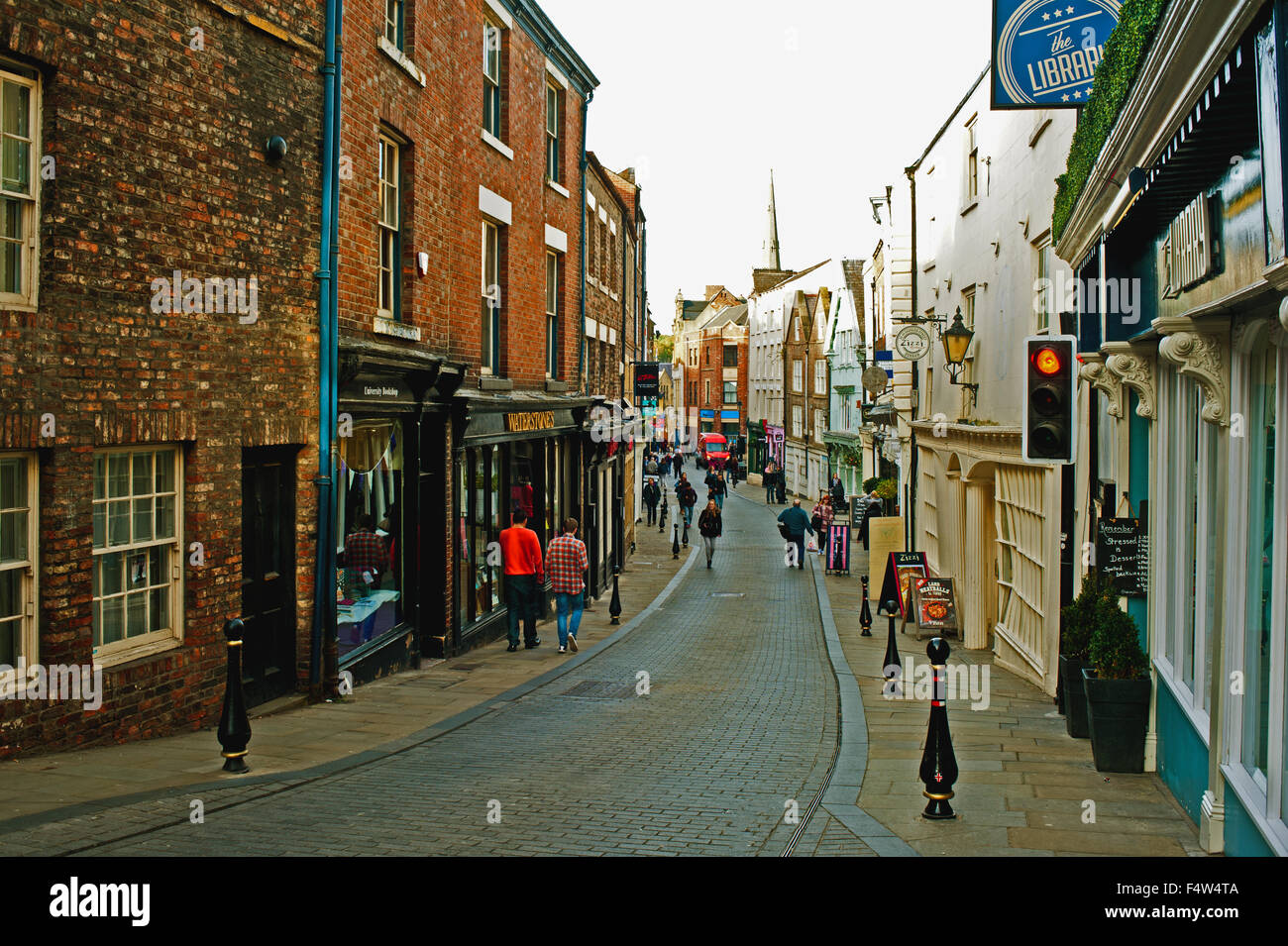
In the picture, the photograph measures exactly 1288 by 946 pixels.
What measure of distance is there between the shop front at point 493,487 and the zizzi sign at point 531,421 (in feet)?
0.05

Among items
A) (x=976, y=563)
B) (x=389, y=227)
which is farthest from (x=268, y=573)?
(x=976, y=563)

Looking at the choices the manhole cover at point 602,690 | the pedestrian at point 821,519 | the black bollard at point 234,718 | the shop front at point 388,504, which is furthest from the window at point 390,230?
the pedestrian at point 821,519

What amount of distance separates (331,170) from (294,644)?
462cm

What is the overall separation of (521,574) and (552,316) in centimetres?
769

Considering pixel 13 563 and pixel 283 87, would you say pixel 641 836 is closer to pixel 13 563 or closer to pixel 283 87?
pixel 13 563

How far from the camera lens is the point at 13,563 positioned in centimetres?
784

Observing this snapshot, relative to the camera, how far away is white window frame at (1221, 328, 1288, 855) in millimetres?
5141

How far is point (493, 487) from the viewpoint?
17.5m

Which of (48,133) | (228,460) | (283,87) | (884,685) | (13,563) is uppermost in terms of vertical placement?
(283,87)

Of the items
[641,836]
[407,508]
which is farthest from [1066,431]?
[407,508]

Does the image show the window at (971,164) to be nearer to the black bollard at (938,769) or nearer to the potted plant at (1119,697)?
the potted plant at (1119,697)

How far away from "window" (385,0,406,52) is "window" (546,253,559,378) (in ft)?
26.5

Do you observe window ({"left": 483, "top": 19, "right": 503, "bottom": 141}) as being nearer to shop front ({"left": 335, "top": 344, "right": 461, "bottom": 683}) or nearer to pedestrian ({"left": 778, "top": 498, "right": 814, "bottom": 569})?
shop front ({"left": 335, "top": 344, "right": 461, "bottom": 683})

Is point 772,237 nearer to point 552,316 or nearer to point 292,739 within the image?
point 552,316
